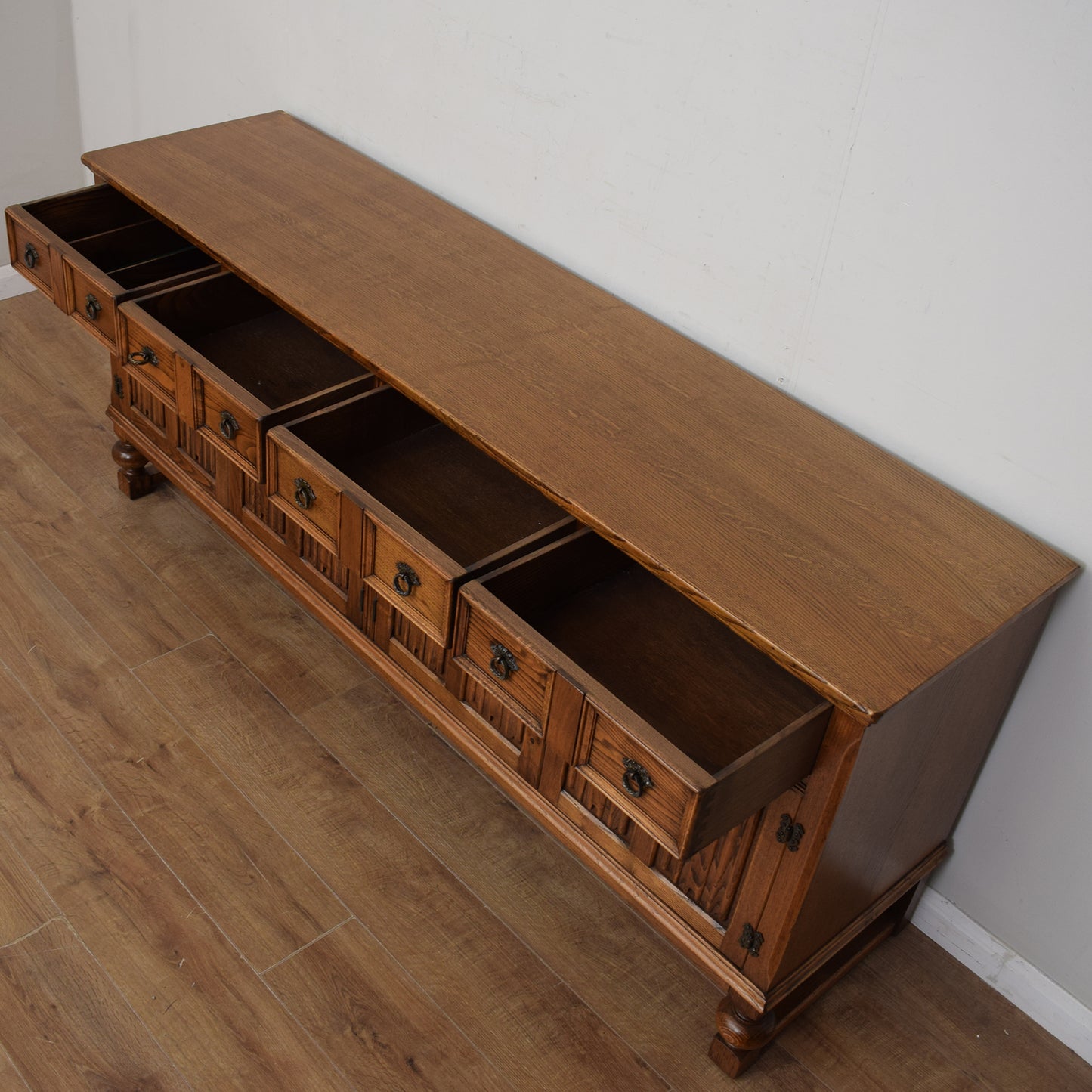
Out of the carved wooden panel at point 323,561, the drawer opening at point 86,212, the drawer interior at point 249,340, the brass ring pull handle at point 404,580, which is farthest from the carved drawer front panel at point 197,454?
the brass ring pull handle at point 404,580

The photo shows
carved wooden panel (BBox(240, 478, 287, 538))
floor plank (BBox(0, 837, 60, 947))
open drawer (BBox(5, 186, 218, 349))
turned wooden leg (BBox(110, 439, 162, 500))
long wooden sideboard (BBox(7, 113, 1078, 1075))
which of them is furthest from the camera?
turned wooden leg (BBox(110, 439, 162, 500))

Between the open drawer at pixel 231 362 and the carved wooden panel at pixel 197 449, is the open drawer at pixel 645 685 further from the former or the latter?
the carved wooden panel at pixel 197 449

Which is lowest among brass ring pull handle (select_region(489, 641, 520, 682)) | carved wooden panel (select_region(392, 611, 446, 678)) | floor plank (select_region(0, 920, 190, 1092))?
floor plank (select_region(0, 920, 190, 1092))

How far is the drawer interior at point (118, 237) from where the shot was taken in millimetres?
2020

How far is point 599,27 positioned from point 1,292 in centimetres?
175

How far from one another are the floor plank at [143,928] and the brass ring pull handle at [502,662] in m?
0.54

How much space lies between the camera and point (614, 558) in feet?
5.02

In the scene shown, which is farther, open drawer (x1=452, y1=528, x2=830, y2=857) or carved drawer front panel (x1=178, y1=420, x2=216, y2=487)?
carved drawer front panel (x1=178, y1=420, x2=216, y2=487)

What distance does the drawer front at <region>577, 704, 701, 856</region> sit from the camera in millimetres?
1183

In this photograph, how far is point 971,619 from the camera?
1264mm

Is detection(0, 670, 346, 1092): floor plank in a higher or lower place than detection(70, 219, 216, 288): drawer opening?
lower

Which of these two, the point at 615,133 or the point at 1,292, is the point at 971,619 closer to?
the point at 615,133

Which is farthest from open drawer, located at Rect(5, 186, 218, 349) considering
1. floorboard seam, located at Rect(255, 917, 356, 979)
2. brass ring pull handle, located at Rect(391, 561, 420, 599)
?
floorboard seam, located at Rect(255, 917, 356, 979)

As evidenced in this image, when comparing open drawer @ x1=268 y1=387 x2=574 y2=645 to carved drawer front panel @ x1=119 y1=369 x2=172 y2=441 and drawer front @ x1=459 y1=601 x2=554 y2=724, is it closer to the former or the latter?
drawer front @ x1=459 y1=601 x2=554 y2=724
